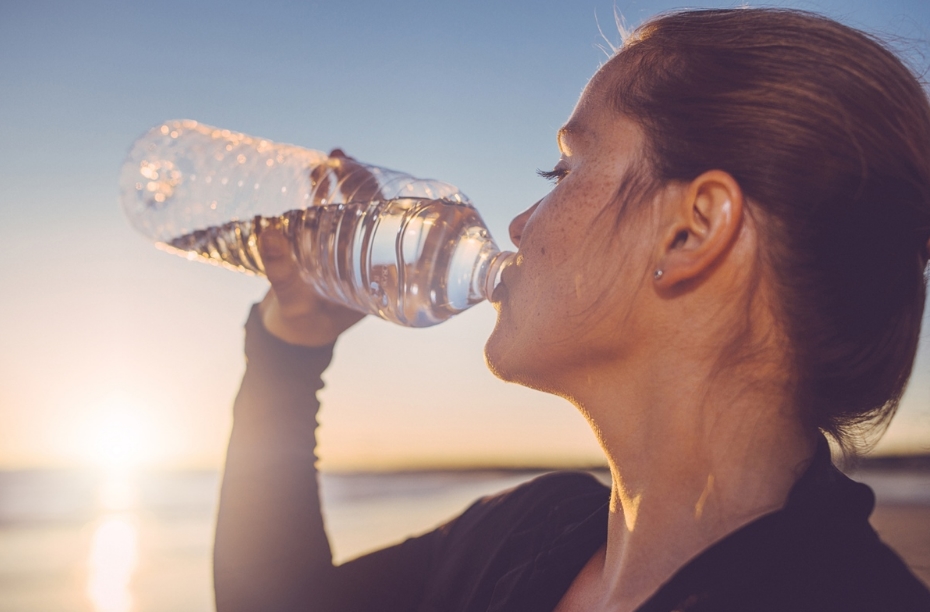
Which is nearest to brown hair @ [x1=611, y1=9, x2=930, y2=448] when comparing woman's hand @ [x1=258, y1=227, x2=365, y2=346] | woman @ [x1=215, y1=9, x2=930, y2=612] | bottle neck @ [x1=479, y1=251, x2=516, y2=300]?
woman @ [x1=215, y1=9, x2=930, y2=612]

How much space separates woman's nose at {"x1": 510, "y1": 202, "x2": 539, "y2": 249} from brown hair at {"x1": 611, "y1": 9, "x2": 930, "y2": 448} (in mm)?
222

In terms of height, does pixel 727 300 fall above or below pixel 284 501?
above

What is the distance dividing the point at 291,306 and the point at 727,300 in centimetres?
83

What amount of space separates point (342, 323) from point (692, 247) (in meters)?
0.78

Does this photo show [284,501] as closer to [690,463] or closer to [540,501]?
[540,501]

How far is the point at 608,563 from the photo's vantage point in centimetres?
96

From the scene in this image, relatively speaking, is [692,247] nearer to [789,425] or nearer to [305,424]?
[789,425]

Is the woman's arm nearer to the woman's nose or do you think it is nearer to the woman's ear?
the woman's nose

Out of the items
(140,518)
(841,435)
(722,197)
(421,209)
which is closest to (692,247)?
(722,197)

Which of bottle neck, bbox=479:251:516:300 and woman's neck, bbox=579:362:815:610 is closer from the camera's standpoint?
woman's neck, bbox=579:362:815:610

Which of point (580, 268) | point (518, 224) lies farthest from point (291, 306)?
point (580, 268)

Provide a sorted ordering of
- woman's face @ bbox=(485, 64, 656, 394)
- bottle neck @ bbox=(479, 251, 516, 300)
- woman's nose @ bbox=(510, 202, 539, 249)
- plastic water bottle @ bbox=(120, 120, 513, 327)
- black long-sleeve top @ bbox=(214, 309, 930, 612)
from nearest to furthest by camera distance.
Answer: black long-sleeve top @ bbox=(214, 309, 930, 612), woman's face @ bbox=(485, 64, 656, 394), woman's nose @ bbox=(510, 202, 539, 249), bottle neck @ bbox=(479, 251, 516, 300), plastic water bottle @ bbox=(120, 120, 513, 327)

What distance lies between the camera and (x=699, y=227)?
0.86 meters

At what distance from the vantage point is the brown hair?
821 millimetres
